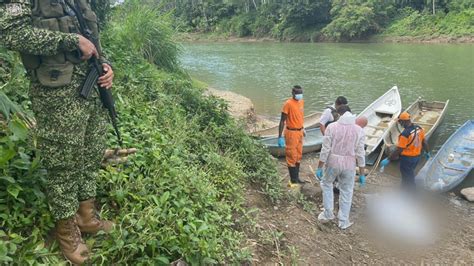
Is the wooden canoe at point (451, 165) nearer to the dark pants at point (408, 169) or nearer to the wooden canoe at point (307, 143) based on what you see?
the dark pants at point (408, 169)

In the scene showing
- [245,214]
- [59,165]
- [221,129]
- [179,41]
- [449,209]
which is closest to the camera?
[59,165]

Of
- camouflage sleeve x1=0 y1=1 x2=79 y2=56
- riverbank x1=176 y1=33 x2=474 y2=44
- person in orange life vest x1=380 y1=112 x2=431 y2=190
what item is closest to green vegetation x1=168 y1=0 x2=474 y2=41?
riverbank x1=176 y1=33 x2=474 y2=44

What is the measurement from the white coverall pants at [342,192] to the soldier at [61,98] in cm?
347

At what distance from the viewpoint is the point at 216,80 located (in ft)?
62.2

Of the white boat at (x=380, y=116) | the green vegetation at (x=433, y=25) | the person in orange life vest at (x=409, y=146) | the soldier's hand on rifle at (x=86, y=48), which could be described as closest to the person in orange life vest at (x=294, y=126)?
the person in orange life vest at (x=409, y=146)

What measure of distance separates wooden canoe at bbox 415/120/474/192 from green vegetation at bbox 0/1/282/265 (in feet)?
10.8

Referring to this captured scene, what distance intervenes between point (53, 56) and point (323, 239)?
3.41 meters

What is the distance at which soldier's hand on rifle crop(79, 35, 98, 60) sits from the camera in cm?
225

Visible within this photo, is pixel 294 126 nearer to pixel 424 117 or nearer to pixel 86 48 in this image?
pixel 86 48

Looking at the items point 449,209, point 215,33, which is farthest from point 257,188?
point 215,33

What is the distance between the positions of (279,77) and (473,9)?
2288cm

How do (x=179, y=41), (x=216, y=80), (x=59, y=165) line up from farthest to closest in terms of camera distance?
(x=216, y=80) < (x=179, y=41) < (x=59, y=165)

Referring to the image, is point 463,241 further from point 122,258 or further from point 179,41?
point 179,41

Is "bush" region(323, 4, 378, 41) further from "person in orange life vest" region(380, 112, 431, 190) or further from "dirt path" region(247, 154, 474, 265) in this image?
"dirt path" region(247, 154, 474, 265)
